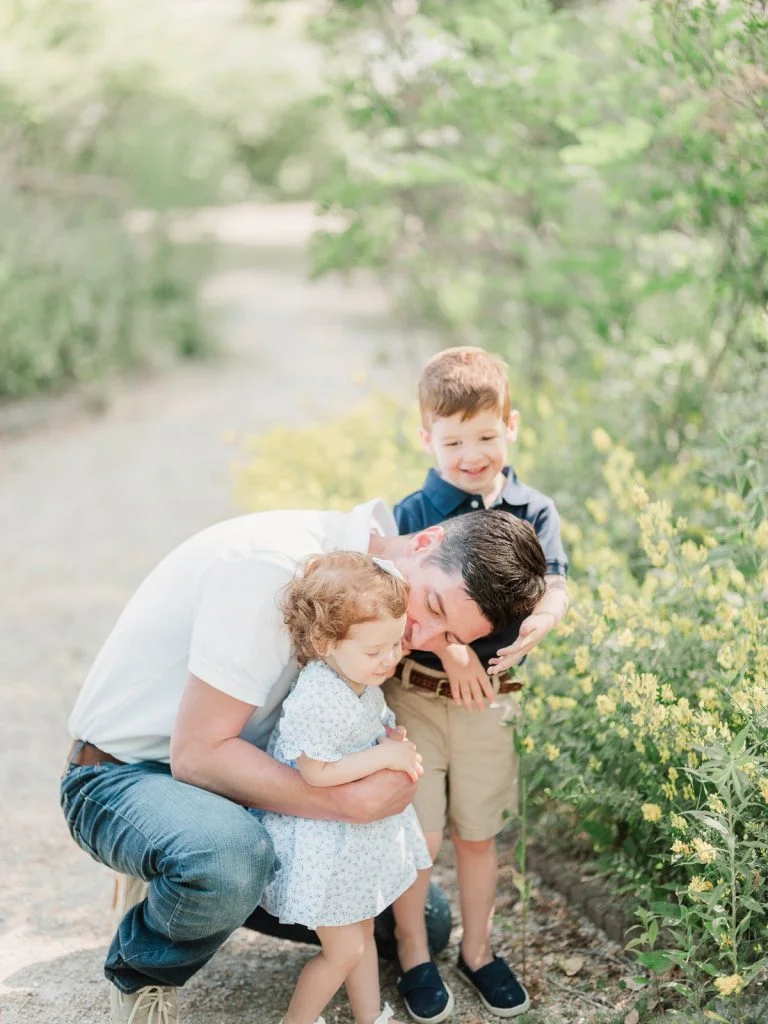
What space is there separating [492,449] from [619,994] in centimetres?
124

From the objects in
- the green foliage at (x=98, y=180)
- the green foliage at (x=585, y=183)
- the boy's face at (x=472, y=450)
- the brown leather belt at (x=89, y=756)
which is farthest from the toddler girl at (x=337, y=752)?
the green foliage at (x=98, y=180)

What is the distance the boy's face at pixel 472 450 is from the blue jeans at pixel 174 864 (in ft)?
2.99

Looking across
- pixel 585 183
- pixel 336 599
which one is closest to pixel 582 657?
pixel 336 599

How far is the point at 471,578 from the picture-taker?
2.33 meters

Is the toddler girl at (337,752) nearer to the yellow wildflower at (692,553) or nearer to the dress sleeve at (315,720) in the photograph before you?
the dress sleeve at (315,720)

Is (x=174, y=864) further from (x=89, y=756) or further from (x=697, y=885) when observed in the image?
(x=697, y=885)

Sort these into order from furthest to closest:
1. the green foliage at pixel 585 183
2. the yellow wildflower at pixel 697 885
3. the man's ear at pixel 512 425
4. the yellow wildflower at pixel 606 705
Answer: the green foliage at pixel 585 183 → the man's ear at pixel 512 425 → the yellow wildflower at pixel 606 705 → the yellow wildflower at pixel 697 885

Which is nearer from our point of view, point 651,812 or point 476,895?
point 651,812

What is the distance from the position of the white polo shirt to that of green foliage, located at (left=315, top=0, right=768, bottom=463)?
154cm

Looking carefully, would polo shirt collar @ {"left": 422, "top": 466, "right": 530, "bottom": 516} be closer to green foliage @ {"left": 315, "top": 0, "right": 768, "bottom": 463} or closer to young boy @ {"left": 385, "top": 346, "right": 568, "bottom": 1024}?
young boy @ {"left": 385, "top": 346, "right": 568, "bottom": 1024}

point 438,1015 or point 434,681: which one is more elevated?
point 434,681

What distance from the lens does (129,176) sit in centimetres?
954

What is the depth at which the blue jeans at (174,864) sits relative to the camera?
7.28ft

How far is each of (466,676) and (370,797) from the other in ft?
1.14
